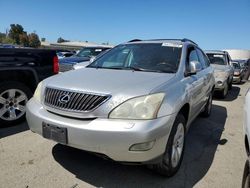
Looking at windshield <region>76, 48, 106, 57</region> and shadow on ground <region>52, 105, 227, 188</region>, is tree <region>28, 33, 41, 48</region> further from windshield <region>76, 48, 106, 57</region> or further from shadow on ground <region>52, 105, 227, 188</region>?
shadow on ground <region>52, 105, 227, 188</region>

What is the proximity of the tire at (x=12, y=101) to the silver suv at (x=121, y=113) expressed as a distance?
61.9 inches

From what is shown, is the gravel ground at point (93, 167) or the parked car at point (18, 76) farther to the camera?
the parked car at point (18, 76)

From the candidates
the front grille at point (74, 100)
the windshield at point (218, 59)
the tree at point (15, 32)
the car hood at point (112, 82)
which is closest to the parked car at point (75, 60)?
the windshield at point (218, 59)

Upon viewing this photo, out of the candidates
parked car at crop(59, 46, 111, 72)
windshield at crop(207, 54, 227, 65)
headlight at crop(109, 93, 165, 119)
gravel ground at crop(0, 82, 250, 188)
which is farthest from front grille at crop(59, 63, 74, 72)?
headlight at crop(109, 93, 165, 119)

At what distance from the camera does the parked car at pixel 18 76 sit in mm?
4633

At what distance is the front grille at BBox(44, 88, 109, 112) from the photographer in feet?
9.18

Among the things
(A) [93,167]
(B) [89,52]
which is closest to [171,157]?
(A) [93,167]

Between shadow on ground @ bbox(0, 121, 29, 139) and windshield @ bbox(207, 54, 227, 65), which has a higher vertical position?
windshield @ bbox(207, 54, 227, 65)

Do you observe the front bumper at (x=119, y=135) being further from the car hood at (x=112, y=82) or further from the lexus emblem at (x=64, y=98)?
the car hood at (x=112, y=82)

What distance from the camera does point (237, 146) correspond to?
15.2 ft

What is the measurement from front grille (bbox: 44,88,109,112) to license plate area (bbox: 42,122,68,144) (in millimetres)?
229

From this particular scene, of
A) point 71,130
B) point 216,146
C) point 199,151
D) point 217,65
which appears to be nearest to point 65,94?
point 71,130

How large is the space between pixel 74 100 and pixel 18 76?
98.2 inches

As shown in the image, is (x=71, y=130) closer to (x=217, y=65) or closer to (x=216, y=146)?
(x=216, y=146)
